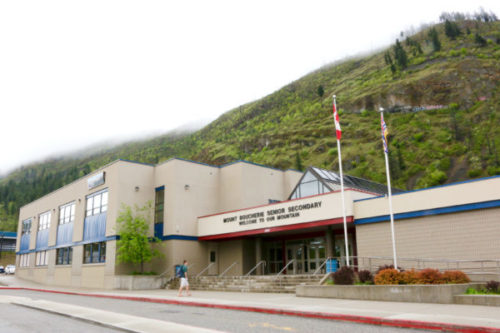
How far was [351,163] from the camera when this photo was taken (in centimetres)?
10875

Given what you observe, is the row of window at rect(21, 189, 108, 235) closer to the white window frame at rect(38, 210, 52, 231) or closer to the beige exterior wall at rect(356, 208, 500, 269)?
the white window frame at rect(38, 210, 52, 231)

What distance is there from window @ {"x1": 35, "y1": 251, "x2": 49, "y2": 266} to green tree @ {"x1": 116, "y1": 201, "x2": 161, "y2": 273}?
17.1 metres

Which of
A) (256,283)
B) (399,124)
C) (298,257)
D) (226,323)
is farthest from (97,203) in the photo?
(399,124)

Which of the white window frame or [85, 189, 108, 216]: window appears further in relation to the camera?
the white window frame

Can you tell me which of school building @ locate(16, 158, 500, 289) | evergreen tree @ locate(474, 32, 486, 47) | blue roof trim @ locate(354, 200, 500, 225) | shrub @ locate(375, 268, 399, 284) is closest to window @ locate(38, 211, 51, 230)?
school building @ locate(16, 158, 500, 289)

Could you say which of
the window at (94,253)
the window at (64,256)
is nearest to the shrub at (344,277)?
Result: the window at (94,253)

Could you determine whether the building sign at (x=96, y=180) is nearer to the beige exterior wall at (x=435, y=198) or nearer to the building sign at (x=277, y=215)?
the building sign at (x=277, y=215)

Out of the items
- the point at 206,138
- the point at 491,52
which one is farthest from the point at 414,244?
the point at 206,138

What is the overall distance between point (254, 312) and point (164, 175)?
20.7 meters

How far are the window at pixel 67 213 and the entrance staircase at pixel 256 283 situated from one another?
49.8ft

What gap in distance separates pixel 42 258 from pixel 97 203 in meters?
14.9

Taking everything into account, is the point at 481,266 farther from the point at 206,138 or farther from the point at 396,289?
the point at 206,138

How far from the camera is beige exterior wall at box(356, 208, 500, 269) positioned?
17.9m

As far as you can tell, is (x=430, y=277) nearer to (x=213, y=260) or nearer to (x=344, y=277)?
(x=344, y=277)
